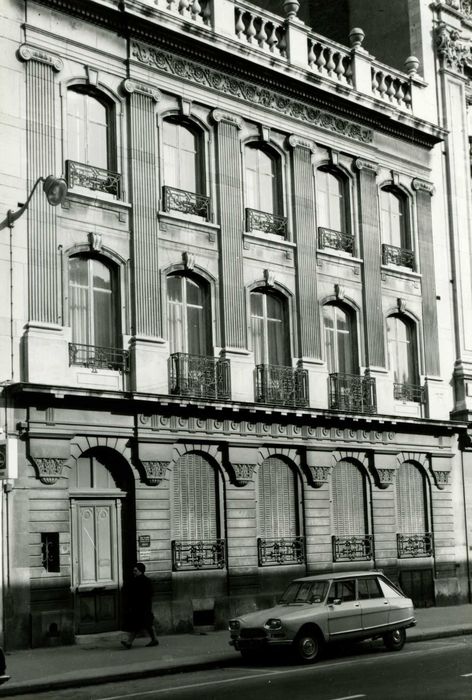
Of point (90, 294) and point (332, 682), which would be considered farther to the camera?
point (90, 294)

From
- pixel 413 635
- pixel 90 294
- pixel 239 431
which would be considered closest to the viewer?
pixel 413 635

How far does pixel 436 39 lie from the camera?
38.2m

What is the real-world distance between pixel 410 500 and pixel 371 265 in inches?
285

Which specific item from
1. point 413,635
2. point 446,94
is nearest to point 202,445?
point 413,635

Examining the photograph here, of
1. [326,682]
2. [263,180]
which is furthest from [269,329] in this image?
[326,682]

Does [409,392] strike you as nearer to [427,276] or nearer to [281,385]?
[427,276]

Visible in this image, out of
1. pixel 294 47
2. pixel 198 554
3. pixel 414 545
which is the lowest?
pixel 414 545

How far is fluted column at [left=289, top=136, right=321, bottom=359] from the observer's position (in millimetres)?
31578

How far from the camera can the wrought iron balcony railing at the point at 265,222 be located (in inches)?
1208

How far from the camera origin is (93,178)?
88.6 ft

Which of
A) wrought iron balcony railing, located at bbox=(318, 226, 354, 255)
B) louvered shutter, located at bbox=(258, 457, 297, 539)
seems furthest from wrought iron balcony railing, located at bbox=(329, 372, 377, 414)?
wrought iron balcony railing, located at bbox=(318, 226, 354, 255)

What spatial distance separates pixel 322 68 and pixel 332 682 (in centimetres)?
2083

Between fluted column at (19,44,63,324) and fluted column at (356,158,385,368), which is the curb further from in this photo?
fluted column at (356,158,385,368)

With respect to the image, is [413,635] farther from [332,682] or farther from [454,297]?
[454,297]
